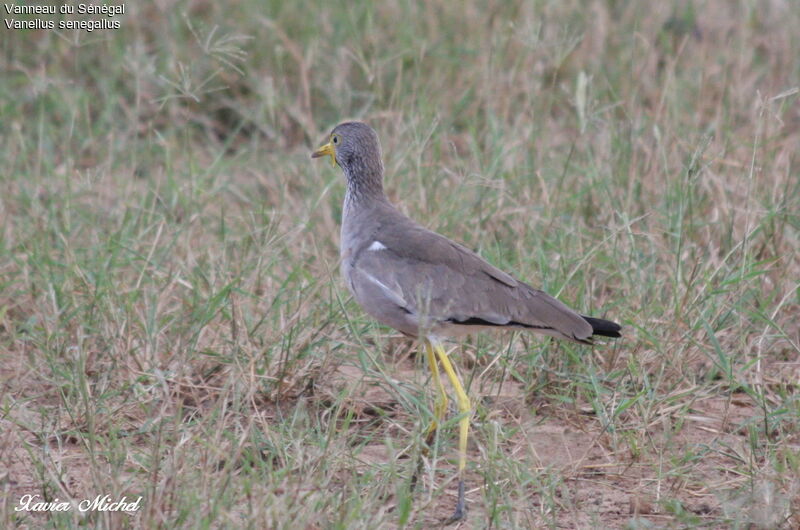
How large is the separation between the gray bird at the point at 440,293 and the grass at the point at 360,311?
173 millimetres

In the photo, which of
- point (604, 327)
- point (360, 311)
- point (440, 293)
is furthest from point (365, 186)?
point (604, 327)

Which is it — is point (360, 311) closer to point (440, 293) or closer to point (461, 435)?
point (440, 293)

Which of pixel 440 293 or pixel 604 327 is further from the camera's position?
pixel 440 293

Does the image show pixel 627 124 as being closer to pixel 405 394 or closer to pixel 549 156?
pixel 549 156

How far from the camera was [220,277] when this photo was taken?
529 centimetres

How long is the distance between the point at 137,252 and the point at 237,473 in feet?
5.96

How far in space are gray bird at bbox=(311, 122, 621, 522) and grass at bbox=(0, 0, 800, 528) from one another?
17cm

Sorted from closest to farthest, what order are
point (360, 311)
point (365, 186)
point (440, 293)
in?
point (440, 293) < point (365, 186) < point (360, 311)

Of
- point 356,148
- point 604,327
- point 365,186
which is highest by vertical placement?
point 356,148

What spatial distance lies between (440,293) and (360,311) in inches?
32.0

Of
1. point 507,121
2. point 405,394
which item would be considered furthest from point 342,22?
point 405,394

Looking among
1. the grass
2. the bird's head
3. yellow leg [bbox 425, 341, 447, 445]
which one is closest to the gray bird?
yellow leg [bbox 425, 341, 447, 445]

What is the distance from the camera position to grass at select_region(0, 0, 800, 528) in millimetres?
3975

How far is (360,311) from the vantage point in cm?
526
